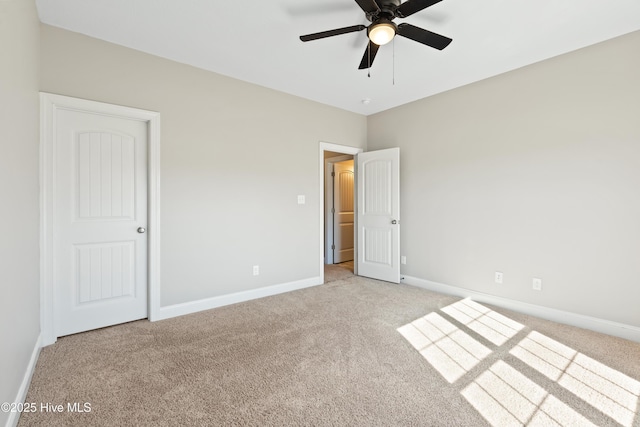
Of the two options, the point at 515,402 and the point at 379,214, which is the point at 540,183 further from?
the point at 515,402

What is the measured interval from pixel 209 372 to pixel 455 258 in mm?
3069

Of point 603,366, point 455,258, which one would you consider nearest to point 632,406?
point 603,366

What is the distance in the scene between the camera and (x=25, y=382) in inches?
68.1

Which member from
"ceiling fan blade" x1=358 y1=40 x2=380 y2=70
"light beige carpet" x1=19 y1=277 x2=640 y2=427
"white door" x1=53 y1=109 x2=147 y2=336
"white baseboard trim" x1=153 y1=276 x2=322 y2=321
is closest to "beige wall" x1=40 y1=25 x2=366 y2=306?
"white baseboard trim" x1=153 y1=276 x2=322 y2=321

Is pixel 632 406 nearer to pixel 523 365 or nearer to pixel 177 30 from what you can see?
pixel 523 365

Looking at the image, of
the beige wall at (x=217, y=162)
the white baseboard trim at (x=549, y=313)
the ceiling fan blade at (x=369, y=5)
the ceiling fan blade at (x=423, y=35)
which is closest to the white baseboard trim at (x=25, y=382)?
the beige wall at (x=217, y=162)

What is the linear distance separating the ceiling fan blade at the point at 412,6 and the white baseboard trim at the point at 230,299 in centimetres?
312

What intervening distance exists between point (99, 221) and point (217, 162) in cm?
125

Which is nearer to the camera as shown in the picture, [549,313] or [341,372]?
[341,372]

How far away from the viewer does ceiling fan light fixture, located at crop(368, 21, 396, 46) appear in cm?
195

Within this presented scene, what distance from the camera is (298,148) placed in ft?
13.0

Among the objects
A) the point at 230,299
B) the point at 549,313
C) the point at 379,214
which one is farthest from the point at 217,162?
the point at 549,313

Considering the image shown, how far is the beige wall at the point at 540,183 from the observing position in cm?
253

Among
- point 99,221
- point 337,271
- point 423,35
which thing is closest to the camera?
point 423,35
